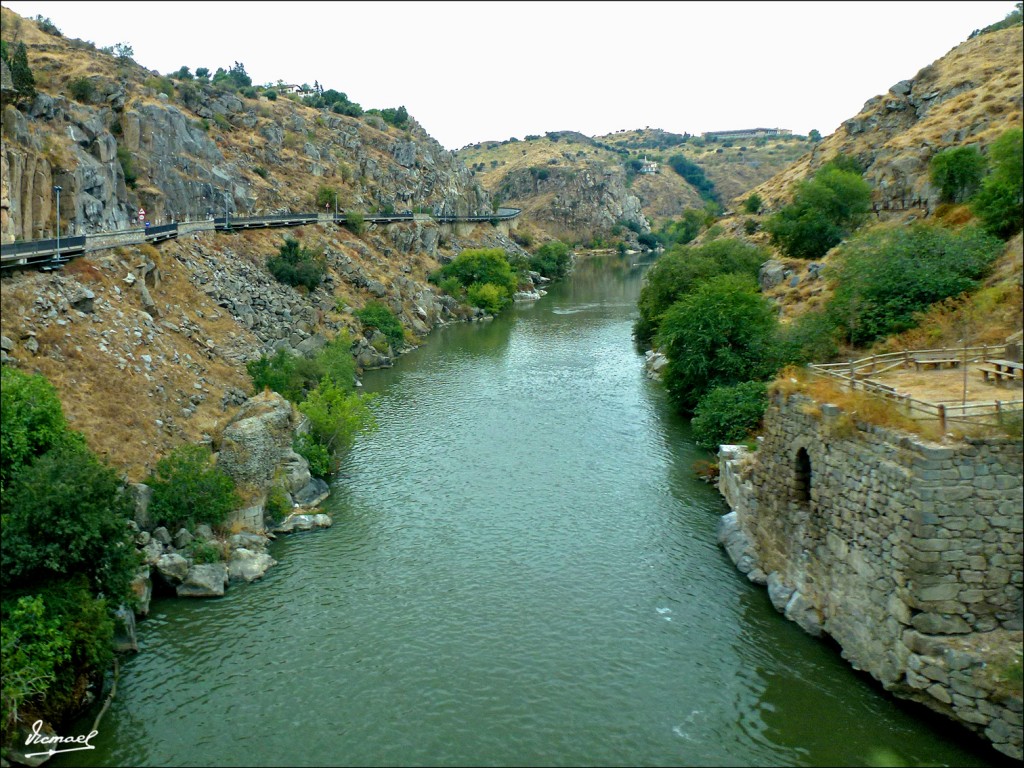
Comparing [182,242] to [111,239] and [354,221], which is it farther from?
[354,221]

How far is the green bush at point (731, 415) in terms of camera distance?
101 ft

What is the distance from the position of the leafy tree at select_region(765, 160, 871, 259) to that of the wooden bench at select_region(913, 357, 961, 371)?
29.3 meters

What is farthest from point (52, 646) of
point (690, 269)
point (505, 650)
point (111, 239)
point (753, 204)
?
point (753, 204)

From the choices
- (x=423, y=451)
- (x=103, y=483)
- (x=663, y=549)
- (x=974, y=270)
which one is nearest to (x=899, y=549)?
(x=663, y=549)

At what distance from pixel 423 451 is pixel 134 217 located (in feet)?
111

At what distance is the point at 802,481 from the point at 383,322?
4145 centimetres

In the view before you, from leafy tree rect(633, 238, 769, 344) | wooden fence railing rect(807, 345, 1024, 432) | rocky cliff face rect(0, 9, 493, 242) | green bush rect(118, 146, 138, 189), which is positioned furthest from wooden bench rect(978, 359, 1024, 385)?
green bush rect(118, 146, 138, 189)

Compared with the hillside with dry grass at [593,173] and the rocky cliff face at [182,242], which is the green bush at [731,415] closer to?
the rocky cliff face at [182,242]

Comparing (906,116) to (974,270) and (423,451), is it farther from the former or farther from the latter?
(423,451)

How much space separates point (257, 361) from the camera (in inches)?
1476

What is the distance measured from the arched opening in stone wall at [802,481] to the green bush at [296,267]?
41.7m

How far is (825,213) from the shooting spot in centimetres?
4894

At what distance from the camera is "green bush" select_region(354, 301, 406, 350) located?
56469mm

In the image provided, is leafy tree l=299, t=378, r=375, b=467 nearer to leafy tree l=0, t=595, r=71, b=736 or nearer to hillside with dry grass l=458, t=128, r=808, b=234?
leafy tree l=0, t=595, r=71, b=736
